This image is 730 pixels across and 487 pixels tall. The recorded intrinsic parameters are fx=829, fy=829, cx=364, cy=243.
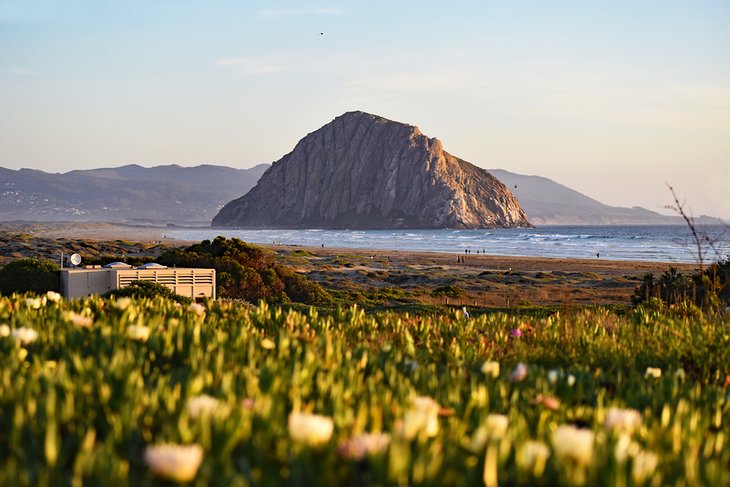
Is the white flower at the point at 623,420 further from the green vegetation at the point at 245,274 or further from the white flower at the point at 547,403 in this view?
the green vegetation at the point at 245,274

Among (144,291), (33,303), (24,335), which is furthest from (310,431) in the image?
(144,291)

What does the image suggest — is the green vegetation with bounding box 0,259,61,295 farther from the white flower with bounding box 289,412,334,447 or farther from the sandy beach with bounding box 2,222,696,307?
the white flower with bounding box 289,412,334,447

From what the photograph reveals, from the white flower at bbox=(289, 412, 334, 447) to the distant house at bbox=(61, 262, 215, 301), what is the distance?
27505 millimetres

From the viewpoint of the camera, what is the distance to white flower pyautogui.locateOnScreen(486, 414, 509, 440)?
3.64 m

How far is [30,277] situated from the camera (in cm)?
3272

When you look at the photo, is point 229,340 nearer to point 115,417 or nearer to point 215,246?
point 115,417

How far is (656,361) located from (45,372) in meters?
6.03

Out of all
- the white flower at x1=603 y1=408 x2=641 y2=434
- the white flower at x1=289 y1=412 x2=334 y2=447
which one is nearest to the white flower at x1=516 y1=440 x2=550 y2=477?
the white flower at x1=289 y1=412 x2=334 y2=447

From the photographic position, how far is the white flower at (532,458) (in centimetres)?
329

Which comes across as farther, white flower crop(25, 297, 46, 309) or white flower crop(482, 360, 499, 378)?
white flower crop(25, 297, 46, 309)

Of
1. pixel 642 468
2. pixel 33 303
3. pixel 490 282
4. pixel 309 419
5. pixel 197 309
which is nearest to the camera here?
pixel 642 468

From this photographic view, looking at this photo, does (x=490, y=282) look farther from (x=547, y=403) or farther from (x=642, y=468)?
(x=642, y=468)

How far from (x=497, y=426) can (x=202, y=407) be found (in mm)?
1381

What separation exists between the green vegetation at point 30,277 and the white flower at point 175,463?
3078 centimetres
